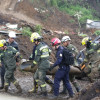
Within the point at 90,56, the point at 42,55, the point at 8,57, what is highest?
the point at 42,55

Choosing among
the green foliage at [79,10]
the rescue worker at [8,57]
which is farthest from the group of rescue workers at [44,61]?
the green foliage at [79,10]

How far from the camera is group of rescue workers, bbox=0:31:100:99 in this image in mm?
7508

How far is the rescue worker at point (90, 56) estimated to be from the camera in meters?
9.54

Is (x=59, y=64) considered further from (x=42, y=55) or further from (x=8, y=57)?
(x=8, y=57)

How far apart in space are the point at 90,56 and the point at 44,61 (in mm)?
2701

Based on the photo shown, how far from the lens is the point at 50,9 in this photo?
2745 centimetres

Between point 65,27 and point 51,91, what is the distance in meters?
17.5

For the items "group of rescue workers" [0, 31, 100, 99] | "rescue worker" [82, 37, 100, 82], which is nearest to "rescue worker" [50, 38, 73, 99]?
"group of rescue workers" [0, 31, 100, 99]

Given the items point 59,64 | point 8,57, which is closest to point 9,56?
point 8,57

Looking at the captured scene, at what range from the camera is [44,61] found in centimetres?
778

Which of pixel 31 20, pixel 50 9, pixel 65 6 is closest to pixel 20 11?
pixel 31 20

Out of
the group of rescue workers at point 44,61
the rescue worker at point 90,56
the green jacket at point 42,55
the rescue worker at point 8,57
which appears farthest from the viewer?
the rescue worker at point 90,56

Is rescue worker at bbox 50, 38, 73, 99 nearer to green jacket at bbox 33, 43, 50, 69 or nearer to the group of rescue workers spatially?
the group of rescue workers

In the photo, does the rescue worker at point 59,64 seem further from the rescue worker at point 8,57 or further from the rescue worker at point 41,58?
the rescue worker at point 8,57
